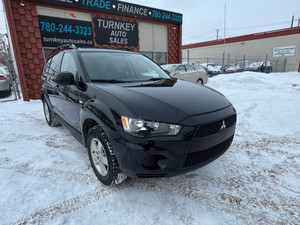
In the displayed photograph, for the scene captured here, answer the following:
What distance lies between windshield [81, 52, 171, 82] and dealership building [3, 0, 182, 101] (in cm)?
273

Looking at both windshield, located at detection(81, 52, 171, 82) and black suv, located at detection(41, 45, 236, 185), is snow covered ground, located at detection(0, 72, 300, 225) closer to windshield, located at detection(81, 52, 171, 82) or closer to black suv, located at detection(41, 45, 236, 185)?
black suv, located at detection(41, 45, 236, 185)

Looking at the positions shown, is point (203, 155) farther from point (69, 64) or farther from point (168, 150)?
point (69, 64)

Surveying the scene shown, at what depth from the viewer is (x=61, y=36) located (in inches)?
Answer: 316

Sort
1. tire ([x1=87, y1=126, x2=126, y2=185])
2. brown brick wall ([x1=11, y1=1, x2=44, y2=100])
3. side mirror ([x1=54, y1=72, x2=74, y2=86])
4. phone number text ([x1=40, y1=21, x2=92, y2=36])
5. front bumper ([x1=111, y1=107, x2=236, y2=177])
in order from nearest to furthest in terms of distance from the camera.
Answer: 1. front bumper ([x1=111, y1=107, x2=236, y2=177])
2. tire ([x1=87, y1=126, x2=126, y2=185])
3. side mirror ([x1=54, y1=72, x2=74, y2=86])
4. brown brick wall ([x1=11, y1=1, x2=44, y2=100])
5. phone number text ([x1=40, y1=21, x2=92, y2=36])

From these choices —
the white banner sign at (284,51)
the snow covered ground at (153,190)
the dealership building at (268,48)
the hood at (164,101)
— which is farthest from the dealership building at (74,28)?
the white banner sign at (284,51)

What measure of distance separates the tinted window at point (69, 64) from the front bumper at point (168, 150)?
4.85ft

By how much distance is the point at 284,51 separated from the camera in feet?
80.7

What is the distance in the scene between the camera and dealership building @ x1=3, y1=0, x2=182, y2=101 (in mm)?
7184

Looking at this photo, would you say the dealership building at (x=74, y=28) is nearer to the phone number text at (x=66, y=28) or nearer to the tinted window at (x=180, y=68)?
the phone number text at (x=66, y=28)

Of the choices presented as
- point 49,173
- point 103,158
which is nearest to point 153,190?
point 103,158

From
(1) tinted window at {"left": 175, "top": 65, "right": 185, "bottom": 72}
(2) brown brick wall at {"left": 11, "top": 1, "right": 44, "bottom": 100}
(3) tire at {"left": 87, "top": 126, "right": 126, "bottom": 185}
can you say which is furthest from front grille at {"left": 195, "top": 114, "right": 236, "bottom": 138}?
(2) brown brick wall at {"left": 11, "top": 1, "right": 44, "bottom": 100}

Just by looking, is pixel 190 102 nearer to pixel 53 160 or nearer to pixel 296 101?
pixel 53 160

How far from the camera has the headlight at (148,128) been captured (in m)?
1.60

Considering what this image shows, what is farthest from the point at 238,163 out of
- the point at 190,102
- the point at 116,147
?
the point at 116,147
